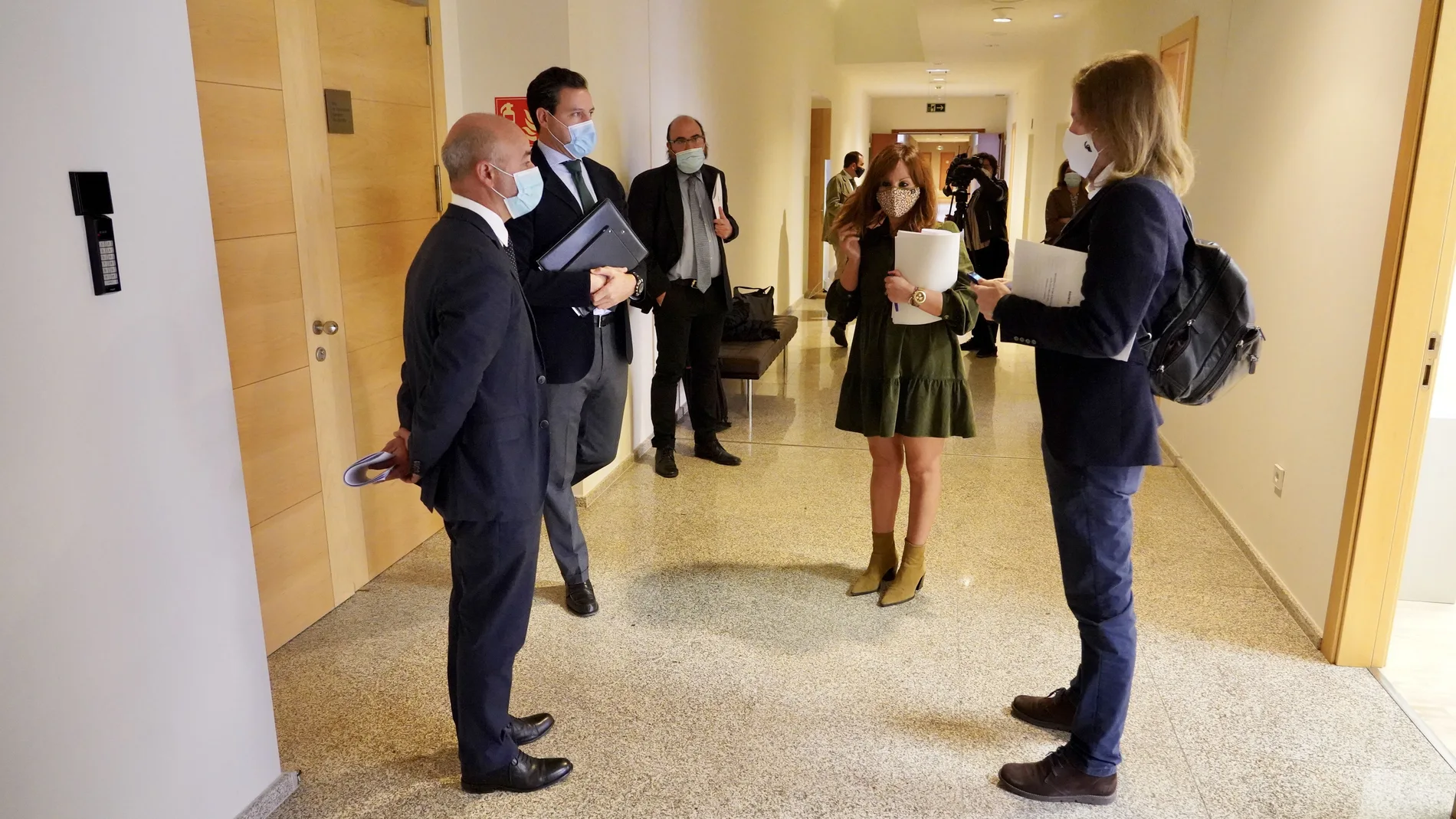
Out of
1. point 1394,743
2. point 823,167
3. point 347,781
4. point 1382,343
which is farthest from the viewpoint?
point 823,167

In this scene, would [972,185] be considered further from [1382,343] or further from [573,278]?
[573,278]

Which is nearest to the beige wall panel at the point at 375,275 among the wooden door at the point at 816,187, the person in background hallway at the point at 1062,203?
the person in background hallway at the point at 1062,203

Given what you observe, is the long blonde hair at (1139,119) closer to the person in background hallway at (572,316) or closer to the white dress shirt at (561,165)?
the person in background hallway at (572,316)

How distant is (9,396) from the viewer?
152cm

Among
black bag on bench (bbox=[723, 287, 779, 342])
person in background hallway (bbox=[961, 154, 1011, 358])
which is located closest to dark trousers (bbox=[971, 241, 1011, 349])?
person in background hallway (bbox=[961, 154, 1011, 358])

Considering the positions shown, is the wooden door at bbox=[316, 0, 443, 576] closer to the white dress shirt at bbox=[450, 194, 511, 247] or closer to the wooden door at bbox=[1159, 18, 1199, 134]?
the white dress shirt at bbox=[450, 194, 511, 247]

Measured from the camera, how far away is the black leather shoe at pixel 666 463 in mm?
4550

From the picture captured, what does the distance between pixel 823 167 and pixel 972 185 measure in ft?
12.3

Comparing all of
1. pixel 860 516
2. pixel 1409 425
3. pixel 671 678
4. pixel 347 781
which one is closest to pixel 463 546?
pixel 347 781

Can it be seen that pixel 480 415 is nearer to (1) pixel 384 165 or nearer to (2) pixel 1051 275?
(2) pixel 1051 275

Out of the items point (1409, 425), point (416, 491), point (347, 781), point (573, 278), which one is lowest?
point (347, 781)

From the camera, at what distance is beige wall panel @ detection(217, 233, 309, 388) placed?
2.64 meters

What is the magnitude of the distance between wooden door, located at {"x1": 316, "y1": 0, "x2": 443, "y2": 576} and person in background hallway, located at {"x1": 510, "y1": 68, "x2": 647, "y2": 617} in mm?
633

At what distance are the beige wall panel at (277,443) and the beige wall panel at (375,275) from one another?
32 cm
